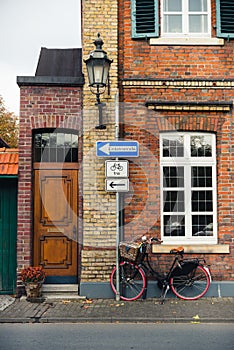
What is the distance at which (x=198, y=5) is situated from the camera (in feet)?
34.6

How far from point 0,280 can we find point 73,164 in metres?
3.04

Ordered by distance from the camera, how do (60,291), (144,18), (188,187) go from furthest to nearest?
(144,18) → (188,187) → (60,291)

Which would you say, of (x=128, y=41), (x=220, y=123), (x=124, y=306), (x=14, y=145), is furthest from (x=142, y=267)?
(x=14, y=145)

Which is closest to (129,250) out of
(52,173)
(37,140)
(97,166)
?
(97,166)

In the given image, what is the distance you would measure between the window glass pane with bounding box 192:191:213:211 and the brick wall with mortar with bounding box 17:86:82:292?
8.32 feet

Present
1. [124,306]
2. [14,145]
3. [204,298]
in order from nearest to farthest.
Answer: [124,306] < [204,298] < [14,145]

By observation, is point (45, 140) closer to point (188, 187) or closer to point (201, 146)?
point (188, 187)

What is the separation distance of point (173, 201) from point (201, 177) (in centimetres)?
83

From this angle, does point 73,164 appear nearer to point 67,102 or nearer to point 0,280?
point 67,102

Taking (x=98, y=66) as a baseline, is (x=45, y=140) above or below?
below

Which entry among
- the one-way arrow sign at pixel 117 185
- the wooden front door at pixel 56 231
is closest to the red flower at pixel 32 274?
the wooden front door at pixel 56 231

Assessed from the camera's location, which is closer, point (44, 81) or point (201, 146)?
point (44, 81)

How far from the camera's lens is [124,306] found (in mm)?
8898

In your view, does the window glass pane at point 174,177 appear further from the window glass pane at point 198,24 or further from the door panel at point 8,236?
the door panel at point 8,236
